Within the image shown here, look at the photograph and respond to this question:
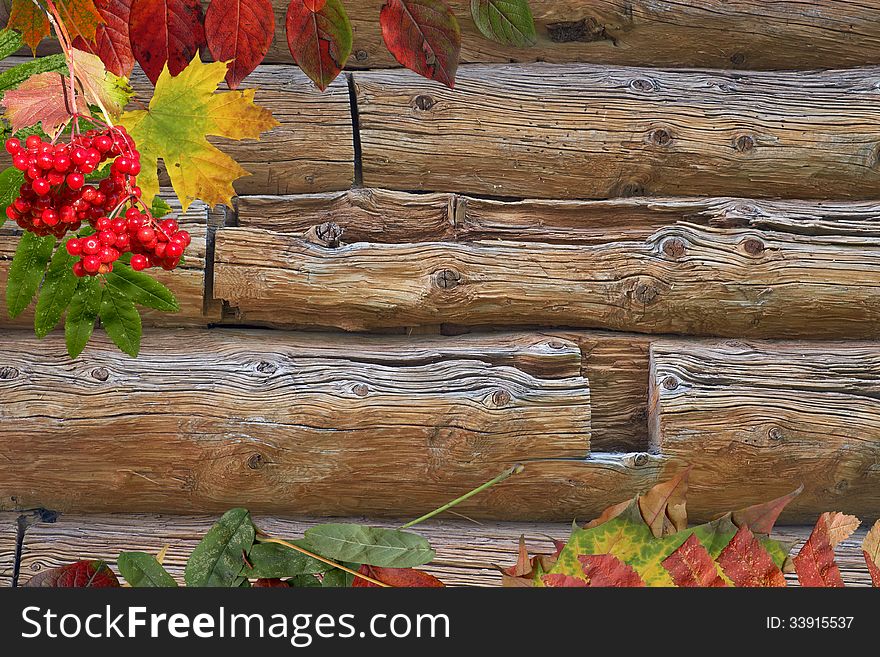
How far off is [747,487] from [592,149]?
27.8 inches

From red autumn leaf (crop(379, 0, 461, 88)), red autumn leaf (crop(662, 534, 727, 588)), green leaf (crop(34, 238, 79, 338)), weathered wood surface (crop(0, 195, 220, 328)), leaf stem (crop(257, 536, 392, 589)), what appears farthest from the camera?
weathered wood surface (crop(0, 195, 220, 328))

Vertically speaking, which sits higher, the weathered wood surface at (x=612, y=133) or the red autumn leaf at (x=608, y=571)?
the weathered wood surface at (x=612, y=133)

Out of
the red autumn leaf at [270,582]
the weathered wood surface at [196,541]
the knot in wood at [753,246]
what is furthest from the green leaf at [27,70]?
the knot in wood at [753,246]

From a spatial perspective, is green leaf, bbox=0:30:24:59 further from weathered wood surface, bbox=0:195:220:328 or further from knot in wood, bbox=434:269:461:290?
knot in wood, bbox=434:269:461:290

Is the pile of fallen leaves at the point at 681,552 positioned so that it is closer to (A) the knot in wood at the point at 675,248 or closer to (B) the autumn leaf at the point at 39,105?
(B) the autumn leaf at the point at 39,105

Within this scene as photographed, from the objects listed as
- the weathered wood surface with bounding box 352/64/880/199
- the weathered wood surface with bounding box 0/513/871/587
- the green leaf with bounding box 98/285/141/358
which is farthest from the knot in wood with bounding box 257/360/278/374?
the green leaf with bounding box 98/285/141/358

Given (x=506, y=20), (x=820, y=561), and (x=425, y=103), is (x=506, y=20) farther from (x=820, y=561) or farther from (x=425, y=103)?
(x=425, y=103)

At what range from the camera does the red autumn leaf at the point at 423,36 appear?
74 centimetres

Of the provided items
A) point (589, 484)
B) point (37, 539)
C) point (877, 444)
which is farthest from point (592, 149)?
point (37, 539)

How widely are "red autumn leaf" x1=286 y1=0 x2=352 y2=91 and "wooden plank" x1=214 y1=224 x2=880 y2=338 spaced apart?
0.71 meters

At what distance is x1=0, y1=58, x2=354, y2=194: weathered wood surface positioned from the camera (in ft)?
4.79

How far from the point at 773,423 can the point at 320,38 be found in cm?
111
